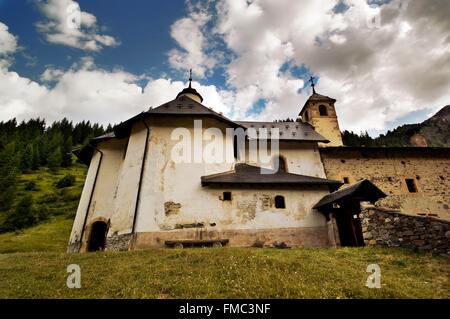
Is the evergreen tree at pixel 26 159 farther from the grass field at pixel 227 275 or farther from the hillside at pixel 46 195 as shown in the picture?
the grass field at pixel 227 275

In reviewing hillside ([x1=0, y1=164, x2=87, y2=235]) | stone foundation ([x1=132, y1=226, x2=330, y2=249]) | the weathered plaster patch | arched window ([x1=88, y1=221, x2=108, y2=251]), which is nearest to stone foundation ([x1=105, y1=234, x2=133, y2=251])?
→ stone foundation ([x1=132, y1=226, x2=330, y2=249])

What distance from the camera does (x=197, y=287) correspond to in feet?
17.9

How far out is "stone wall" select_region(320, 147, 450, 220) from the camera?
19516mm

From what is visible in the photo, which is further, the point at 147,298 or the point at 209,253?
the point at 209,253

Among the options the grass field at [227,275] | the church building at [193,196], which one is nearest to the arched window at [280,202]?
the church building at [193,196]

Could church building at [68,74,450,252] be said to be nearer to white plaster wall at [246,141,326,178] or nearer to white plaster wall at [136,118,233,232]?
white plaster wall at [136,118,233,232]

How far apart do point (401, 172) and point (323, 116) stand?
8.95 meters

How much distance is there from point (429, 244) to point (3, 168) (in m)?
54.0

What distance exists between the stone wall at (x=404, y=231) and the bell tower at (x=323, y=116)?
15.8m

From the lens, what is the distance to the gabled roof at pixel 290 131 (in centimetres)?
2101

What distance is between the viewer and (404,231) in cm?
913

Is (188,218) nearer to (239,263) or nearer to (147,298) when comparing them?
(239,263)
